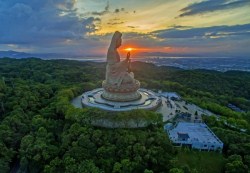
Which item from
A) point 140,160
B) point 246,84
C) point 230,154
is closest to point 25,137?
point 140,160

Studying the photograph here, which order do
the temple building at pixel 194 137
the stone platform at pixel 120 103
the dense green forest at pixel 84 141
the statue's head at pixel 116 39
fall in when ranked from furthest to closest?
the statue's head at pixel 116 39 < the stone platform at pixel 120 103 < the temple building at pixel 194 137 < the dense green forest at pixel 84 141

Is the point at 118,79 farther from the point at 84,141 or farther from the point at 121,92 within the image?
the point at 84,141

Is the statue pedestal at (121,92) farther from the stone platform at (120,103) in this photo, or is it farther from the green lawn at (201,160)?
the green lawn at (201,160)

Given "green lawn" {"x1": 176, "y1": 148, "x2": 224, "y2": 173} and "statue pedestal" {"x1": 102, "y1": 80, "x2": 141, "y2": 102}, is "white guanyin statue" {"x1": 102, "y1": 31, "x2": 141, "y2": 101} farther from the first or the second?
"green lawn" {"x1": 176, "y1": 148, "x2": 224, "y2": 173}

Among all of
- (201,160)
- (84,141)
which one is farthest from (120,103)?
(201,160)

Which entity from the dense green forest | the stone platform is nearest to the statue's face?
the stone platform

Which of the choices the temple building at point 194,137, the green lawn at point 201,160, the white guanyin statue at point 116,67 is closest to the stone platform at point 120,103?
the white guanyin statue at point 116,67

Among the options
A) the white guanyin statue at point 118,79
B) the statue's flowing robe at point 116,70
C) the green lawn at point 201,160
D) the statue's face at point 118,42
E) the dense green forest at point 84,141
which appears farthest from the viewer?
the statue's face at point 118,42
